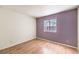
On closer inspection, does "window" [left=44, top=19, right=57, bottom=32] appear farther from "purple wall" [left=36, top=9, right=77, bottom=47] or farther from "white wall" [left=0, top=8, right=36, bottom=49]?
"white wall" [left=0, top=8, right=36, bottom=49]

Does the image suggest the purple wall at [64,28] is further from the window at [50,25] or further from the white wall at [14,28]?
the white wall at [14,28]

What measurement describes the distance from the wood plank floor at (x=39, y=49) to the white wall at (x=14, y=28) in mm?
100

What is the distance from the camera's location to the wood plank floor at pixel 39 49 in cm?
129

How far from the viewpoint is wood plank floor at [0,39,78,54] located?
4.22 ft

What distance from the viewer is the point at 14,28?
4.69 ft

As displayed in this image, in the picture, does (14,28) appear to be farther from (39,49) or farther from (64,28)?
(64,28)

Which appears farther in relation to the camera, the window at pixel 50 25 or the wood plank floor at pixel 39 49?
the window at pixel 50 25

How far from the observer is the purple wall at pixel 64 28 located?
1.28 meters

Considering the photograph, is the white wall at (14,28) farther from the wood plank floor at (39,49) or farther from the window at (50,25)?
the window at (50,25)

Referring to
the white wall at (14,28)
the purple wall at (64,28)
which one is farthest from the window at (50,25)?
the white wall at (14,28)

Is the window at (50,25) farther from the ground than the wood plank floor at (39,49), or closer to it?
farther from the ground

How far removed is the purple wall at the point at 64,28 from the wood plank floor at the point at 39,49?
0.37 ft

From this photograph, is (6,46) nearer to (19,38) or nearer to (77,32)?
(19,38)
